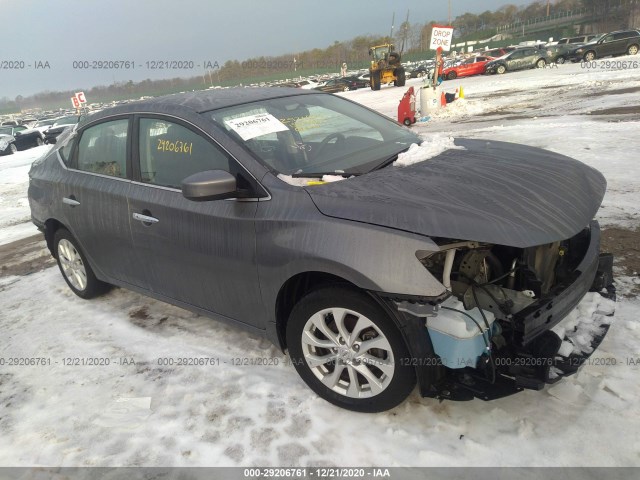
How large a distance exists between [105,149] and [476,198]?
2911 mm

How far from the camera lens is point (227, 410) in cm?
278

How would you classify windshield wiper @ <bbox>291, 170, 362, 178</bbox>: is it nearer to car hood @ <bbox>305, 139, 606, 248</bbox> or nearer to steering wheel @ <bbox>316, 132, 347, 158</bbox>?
car hood @ <bbox>305, 139, 606, 248</bbox>

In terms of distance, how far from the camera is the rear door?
2.78 meters

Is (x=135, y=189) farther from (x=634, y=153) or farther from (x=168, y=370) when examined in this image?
(x=634, y=153)

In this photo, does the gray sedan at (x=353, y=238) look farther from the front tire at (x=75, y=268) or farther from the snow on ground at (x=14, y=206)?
the snow on ground at (x=14, y=206)

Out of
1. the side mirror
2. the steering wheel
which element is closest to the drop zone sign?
the steering wheel

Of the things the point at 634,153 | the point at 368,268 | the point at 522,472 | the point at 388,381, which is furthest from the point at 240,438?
the point at 634,153

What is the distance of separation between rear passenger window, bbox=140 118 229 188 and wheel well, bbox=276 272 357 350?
79 cm

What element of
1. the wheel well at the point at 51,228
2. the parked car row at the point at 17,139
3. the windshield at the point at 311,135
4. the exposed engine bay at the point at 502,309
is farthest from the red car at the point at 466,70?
the exposed engine bay at the point at 502,309

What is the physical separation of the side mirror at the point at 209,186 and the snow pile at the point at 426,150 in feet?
3.30

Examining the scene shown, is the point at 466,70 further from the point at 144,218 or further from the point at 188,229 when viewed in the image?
the point at 188,229

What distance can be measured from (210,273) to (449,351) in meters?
1.52

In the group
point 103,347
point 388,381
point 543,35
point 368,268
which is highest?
point 543,35

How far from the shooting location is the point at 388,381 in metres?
2.40
